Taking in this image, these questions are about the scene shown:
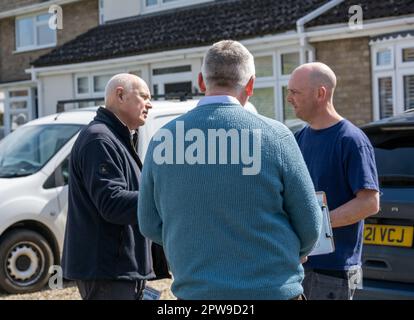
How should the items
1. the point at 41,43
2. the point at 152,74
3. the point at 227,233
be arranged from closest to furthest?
the point at 227,233, the point at 152,74, the point at 41,43

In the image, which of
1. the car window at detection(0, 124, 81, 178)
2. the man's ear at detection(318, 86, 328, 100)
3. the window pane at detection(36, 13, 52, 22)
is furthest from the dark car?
the window pane at detection(36, 13, 52, 22)

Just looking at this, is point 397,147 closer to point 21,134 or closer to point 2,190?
point 2,190

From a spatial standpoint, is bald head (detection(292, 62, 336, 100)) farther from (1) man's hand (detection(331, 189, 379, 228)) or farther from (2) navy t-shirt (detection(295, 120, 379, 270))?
(1) man's hand (detection(331, 189, 379, 228))

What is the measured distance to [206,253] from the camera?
2.57m

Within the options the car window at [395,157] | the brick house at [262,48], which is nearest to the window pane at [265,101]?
the brick house at [262,48]

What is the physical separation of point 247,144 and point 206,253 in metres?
0.44

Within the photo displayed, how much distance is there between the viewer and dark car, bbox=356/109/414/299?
168 inches

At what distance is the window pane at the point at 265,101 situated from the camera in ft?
47.2

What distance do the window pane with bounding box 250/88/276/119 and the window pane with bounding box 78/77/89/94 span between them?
6099mm

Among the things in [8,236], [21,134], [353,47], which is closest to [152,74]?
[353,47]

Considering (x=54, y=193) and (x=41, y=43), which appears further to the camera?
(x=41, y=43)

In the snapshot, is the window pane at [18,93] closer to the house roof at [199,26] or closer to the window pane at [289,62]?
the house roof at [199,26]

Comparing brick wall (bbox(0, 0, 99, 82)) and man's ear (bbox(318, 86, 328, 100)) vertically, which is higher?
brick wall (bbox(0, 0, 99, 82))

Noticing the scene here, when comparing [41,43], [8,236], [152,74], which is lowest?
[8,236]
